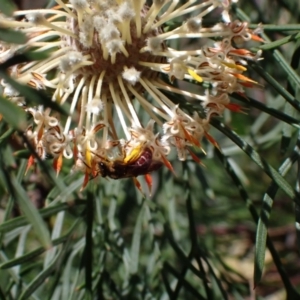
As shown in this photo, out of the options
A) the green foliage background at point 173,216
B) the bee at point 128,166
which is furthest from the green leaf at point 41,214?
the bee at point 128,166

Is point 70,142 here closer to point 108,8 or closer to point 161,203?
point 108,8

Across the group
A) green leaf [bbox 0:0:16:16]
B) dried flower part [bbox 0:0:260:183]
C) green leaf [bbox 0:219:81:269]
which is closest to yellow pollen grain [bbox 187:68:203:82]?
dried flower part [bbox 0:0:260:183]

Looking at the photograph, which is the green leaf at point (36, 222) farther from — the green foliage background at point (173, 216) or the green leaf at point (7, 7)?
the green leaf at point (7, 7)

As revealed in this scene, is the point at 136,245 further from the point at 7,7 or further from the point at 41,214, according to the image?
the point at 7,7

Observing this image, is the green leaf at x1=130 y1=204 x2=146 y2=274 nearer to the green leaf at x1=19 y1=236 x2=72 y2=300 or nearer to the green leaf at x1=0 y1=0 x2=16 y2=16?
the green leaf at x1=19 y1=236 x2=72 y2=300

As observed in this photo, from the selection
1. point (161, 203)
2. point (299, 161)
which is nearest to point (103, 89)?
point (299, 161)

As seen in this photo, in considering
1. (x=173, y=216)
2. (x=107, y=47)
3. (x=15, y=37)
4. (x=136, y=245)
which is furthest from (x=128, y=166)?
(x=173, y=216)
